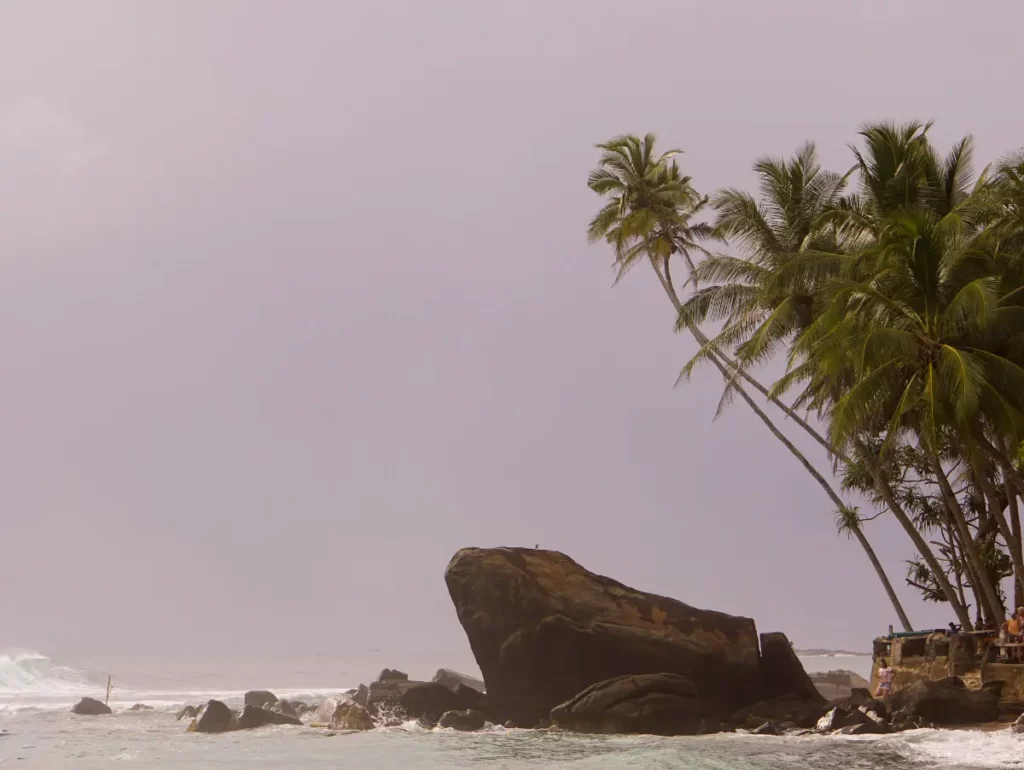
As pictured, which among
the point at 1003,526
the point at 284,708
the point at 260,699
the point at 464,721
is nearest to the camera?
the point at 1003,526

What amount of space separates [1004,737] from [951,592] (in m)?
9.63

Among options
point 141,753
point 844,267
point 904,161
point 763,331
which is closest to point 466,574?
point 141,753

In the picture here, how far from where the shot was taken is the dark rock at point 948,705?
718 inches

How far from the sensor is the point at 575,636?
24500 millimetres

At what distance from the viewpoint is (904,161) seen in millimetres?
24203

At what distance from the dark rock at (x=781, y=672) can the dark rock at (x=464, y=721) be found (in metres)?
8.23

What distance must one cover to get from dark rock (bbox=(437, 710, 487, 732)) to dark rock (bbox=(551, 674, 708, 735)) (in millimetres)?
2266

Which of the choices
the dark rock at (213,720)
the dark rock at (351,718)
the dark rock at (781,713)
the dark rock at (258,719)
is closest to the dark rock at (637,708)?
the dark rock at (781,713)

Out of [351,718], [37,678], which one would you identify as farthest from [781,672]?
[37,678]

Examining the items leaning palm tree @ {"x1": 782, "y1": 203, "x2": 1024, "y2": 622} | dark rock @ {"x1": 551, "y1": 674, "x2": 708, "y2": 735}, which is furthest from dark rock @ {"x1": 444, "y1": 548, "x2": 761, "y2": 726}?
leaning palm tree @ {"x1": 782, "y1": 203, "x2": 1024, "y2": 622}

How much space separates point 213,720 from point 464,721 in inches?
323

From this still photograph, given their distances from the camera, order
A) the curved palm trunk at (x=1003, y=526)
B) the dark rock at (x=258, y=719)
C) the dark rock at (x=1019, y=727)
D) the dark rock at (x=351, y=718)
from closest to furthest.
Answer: the dark rock at (x=1019, y=727) < the curved palm trunk at (x=1003, y=526) < the dark rock at (x=351, y=718) < the dark rock at (x=258, y=719)

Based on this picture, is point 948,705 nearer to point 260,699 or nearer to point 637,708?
point 637,708

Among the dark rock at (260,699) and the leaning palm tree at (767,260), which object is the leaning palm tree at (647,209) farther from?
the dark rock at (260,699)
